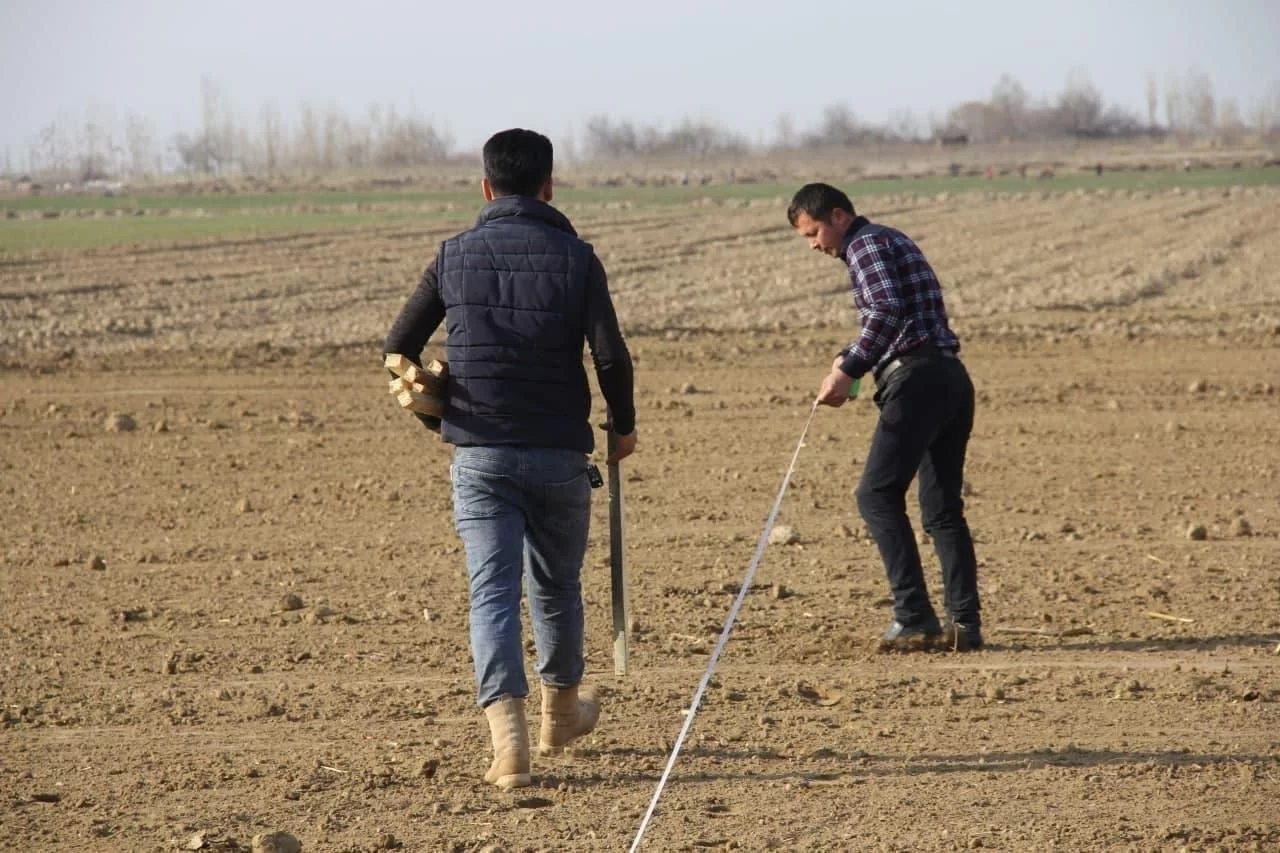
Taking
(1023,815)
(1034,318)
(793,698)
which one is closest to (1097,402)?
(1034,318)

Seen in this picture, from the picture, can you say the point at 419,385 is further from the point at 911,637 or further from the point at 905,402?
the point at 911,637

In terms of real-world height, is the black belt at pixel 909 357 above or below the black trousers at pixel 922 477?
above

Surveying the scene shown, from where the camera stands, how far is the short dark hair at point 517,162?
5.21 m

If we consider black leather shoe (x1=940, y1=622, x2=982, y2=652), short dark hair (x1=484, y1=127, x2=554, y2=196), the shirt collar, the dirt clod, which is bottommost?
black leather shoe (x1=940, y1=622, x2=982, y2=652)

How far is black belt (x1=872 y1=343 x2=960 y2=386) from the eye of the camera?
682 cm

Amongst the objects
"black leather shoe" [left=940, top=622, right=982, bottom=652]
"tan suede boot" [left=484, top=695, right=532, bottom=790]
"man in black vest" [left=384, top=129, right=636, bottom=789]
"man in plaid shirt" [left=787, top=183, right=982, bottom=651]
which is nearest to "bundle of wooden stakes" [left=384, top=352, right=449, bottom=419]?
"man in black vest" [left=384, top=129, right=636, bottom=789]

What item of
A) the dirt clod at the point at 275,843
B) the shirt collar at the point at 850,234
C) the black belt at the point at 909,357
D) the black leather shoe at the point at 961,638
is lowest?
the black leather shoe at the point at 961,638

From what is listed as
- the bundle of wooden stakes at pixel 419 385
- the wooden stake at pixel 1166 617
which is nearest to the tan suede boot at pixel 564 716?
the bundle of wooden stakes at pixel 419 385

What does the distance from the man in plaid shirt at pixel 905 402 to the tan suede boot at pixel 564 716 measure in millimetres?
1678

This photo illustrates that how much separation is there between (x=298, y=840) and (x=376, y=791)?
509 millimetres

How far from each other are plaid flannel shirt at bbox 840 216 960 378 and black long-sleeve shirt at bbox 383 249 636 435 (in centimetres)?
158

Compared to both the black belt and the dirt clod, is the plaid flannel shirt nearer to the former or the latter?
the black belt

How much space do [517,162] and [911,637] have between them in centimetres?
294

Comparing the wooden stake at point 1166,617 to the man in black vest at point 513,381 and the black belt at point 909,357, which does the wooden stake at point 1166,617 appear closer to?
the black belt at point 909,357
